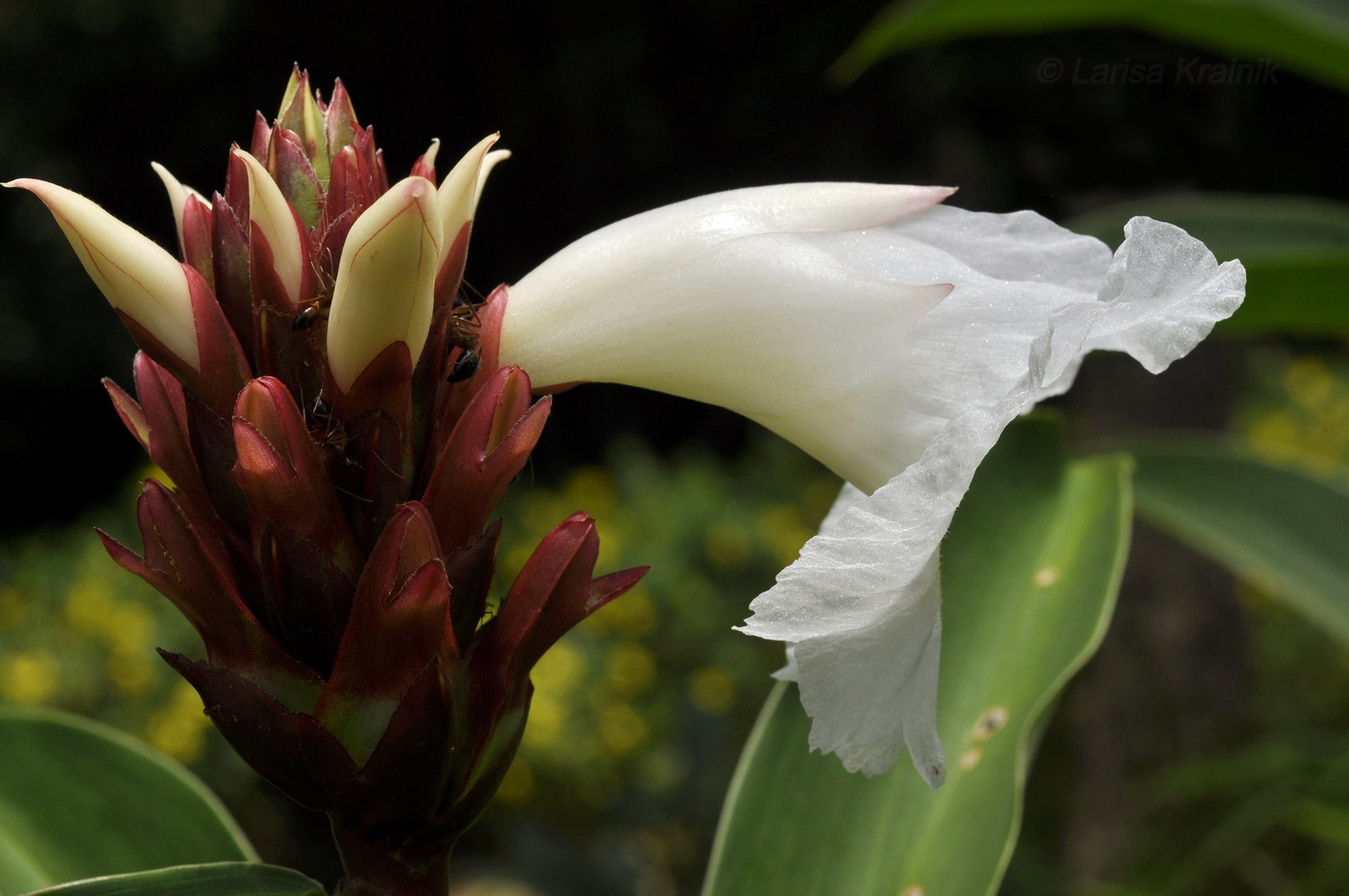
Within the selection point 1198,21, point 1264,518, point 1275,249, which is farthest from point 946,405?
point 1198,21

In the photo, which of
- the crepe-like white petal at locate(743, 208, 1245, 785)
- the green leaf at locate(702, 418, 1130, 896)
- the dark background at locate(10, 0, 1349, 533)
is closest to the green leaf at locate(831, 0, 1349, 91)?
the green leaf at locate(702, 418, 1130, 896)

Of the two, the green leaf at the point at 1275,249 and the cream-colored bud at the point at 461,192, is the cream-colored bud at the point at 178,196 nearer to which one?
the cream-colored bud at the point at 461,192

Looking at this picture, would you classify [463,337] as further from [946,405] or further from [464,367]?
[946,405]

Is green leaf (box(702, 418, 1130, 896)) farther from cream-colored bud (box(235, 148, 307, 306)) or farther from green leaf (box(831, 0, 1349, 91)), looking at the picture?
green leaf (box(831, 0, 1349, 91))

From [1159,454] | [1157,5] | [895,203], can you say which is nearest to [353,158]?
[895,203]

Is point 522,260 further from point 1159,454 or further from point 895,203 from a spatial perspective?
point 895,203

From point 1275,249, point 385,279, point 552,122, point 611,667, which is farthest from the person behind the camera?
point 552,122
